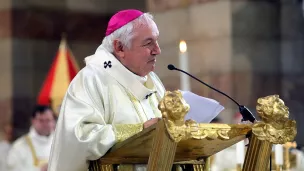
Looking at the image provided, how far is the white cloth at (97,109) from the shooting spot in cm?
414

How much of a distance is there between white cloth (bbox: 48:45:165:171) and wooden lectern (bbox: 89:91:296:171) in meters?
0.09

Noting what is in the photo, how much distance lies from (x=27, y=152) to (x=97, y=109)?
539cm

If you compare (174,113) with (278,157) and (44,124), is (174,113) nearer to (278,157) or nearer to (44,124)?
(278,157)

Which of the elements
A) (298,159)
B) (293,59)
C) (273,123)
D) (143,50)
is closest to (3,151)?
(293,59)

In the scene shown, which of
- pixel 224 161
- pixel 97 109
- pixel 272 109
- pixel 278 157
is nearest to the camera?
pixel 272 109

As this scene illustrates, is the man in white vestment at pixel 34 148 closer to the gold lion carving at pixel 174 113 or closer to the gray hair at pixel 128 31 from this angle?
the gray hair at pixel 128 31

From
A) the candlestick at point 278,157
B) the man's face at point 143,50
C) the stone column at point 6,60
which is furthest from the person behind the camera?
the stone column at point 6,60

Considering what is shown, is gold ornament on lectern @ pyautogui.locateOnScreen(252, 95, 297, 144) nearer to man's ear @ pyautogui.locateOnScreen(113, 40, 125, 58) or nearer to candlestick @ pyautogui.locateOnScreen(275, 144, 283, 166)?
man's ear @ pyautogui.locateOnScreen(113, 40, 125, 58)

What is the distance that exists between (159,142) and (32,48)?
7.04 metres

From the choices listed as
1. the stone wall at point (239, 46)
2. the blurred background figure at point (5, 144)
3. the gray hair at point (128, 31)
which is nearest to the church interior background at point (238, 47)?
the stone wall at point (239, 46)

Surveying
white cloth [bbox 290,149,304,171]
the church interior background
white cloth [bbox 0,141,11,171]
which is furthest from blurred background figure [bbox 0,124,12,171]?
white cloth [bbox 290,149,304,171]

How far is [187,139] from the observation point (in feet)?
12.4

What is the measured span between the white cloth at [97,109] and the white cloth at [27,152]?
194 inches

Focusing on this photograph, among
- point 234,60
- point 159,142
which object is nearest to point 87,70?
point 159,142
